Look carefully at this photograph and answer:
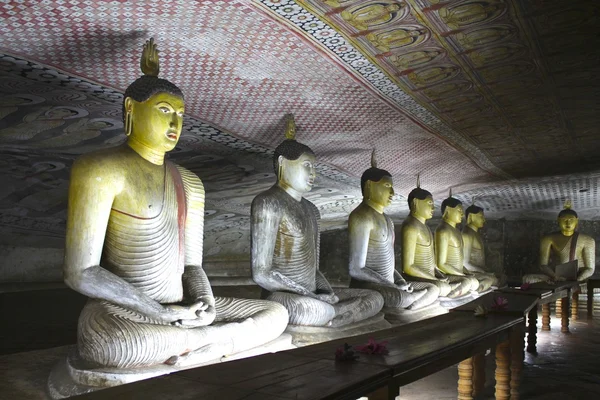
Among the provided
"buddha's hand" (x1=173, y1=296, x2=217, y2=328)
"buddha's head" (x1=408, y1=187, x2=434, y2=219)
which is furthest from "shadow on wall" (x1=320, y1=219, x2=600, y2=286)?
"buddha's hand" (x1=173, y1=296, x2=217, y2=328)

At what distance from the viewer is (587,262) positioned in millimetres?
10727

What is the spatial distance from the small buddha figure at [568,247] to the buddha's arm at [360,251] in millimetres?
5324

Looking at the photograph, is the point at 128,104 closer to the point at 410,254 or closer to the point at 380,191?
the point at 380,191

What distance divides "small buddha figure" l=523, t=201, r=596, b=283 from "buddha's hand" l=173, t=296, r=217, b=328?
8.12 meters

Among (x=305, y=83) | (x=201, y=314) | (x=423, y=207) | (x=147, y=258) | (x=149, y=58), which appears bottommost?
(x=201, y=314)

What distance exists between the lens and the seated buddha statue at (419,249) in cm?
773

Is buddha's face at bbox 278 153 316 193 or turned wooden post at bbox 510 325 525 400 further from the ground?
buddha's face at bbox 278 153 316 193

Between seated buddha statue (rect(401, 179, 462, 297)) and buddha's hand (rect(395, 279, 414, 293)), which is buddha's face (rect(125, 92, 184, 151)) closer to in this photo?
buddha's hand (rect(395, 279, 414, 293))

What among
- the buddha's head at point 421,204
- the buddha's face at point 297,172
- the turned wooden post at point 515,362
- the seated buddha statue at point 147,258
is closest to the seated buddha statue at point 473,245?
the buddha's head at point 421,204

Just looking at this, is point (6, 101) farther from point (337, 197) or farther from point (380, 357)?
point (337, 197)

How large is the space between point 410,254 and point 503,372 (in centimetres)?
377

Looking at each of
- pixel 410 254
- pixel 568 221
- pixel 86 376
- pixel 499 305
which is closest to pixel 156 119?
pixel 86 376

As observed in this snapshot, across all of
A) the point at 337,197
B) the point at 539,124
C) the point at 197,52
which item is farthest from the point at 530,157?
the point at 197,52

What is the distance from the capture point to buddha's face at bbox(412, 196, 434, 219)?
8.20 meters
